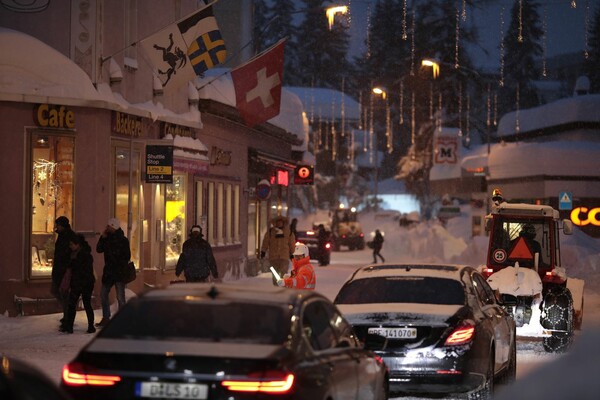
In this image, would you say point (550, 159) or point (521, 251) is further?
point (550, 159)

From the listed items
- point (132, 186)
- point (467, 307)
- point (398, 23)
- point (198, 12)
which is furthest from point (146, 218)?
point (398, 23)

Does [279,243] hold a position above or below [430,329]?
above

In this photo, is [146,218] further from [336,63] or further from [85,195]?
[336,63]

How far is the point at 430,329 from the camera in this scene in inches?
450

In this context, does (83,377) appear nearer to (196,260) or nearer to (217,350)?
(217,350)

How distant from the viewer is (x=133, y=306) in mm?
8227

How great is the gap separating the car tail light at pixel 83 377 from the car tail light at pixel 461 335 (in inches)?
190

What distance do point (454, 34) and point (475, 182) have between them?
3038 cm

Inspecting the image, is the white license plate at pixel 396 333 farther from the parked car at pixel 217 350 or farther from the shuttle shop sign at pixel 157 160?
the shuttle shop sign at pixel 157 160

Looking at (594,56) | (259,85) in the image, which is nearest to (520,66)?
(594,56)

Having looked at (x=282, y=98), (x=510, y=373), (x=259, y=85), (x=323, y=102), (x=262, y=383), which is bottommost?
(x=510, y=373)

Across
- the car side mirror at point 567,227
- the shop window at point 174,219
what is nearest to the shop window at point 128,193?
the shop window at point 174,219

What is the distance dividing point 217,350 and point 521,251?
12.8 meters

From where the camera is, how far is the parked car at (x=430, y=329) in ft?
37.2
